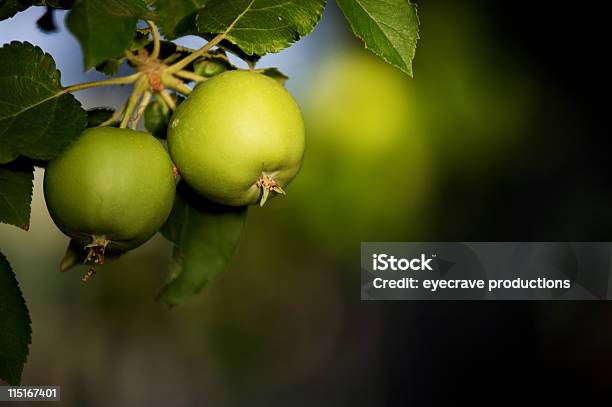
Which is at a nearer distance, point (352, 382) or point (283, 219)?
point (283, 219)

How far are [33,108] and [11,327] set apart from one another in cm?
17

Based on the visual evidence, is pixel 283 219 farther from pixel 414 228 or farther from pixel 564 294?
pixel 564 294

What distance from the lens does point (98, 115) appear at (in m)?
0.54

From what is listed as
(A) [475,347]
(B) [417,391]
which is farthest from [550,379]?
(B) [417,391]

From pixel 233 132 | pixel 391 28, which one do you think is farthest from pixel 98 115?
pixel 391 28

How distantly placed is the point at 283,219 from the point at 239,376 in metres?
0.56

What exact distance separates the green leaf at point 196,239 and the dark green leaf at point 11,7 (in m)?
0.19

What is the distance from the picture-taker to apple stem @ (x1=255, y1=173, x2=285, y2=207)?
0.50 m

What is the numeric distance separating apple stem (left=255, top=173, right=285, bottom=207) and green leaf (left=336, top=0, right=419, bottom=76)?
119mm

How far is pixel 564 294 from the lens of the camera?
188cm

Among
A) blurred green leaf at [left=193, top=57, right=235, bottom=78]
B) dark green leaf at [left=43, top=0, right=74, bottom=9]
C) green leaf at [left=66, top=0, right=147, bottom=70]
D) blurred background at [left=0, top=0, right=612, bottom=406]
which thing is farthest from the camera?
blurred background at [left=0, top=0, right=612, bottom=406]

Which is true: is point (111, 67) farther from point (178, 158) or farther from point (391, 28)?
point (391, 28)

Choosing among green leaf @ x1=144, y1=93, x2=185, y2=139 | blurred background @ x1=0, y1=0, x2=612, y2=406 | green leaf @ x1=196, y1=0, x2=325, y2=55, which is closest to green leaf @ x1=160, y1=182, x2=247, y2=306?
green leaf @ x1=144, y1=93, x2=185, y2=139

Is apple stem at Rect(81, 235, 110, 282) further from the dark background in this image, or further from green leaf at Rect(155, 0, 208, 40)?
the dark background
